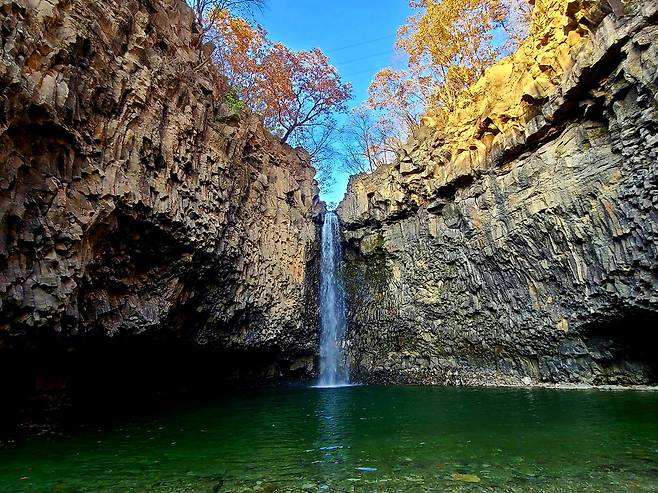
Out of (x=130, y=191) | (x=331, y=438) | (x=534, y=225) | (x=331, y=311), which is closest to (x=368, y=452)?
(x=331, y=438)

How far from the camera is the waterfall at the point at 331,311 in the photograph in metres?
20.7

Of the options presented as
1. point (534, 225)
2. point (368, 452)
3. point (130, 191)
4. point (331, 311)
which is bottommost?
point (368, 452)

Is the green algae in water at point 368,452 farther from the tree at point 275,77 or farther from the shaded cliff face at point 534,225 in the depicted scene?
the tree at point 275,77

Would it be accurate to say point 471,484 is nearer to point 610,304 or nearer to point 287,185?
point 610,304

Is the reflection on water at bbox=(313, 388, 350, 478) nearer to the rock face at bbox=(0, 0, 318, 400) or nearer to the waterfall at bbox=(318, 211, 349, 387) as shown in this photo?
the rock face at bbox=(0, 0, 318, 400)

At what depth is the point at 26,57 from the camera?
7641 mm

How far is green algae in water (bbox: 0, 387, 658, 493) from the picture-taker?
4.66 metres

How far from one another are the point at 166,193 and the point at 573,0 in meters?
13.3

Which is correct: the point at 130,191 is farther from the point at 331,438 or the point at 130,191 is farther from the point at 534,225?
the point at 534,225

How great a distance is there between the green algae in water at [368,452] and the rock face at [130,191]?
3.14 metres

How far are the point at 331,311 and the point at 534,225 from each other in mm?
10579

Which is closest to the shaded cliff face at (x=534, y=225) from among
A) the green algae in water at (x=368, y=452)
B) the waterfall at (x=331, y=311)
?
the waterfall at (x=331, y=311)

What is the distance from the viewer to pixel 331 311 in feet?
69.4

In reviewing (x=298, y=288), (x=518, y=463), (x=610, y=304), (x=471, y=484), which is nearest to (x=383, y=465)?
(x=471, y=484)
